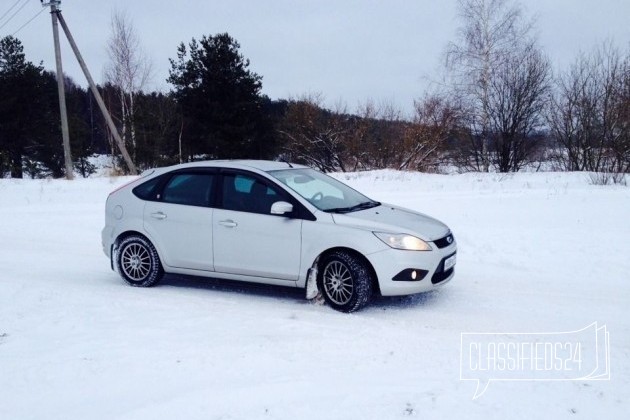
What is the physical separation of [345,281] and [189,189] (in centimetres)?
238

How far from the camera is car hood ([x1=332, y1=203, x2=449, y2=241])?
5.49m

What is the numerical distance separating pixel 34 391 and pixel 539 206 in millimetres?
9836

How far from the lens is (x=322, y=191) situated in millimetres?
6355

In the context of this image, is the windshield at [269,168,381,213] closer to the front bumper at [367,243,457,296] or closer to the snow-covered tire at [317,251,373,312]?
the snow-covered tire at [317,251,373,312]

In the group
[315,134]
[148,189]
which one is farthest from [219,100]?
[148,189]

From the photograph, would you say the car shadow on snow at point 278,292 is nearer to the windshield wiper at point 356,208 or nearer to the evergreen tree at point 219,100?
the windshield wiper at point 356,208

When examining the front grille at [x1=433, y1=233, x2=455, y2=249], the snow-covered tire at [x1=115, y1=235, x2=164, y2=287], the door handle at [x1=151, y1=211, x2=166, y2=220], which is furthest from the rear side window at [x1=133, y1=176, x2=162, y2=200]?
the front grille at [x1=433, y1=233, x2=455, y2=249]

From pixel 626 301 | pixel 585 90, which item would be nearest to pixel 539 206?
pixel 626 301

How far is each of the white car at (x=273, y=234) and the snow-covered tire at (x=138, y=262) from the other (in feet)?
0.04

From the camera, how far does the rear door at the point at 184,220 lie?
20.3 feet

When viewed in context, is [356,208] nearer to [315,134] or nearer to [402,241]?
[402,241]

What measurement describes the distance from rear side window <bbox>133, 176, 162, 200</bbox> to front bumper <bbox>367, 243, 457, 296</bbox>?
3032 millimetres

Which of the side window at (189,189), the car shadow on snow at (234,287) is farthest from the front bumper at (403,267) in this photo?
the side window at (189,189)

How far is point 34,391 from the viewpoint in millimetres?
3684
